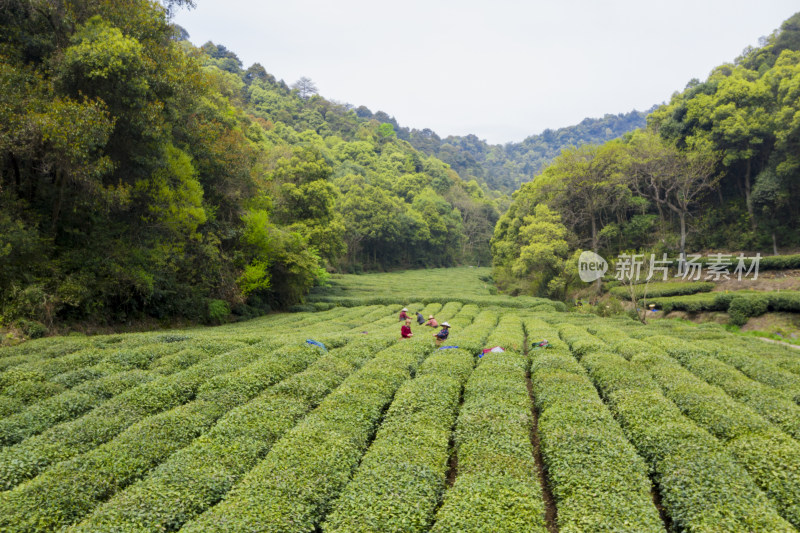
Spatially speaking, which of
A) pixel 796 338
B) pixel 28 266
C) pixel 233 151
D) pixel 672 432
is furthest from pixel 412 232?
pixel 672 432

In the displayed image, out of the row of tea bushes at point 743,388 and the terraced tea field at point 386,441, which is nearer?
the terraced tea field at point 386,441

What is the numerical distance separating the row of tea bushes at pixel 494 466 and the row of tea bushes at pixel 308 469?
2135mm

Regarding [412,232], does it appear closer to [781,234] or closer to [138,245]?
[781,234]

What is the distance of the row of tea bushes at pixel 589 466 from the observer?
6105 mm

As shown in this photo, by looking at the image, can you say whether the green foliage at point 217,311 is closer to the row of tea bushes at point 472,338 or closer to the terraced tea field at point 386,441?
the terraced tea field at point 386,441

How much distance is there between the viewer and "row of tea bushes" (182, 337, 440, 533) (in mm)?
6043

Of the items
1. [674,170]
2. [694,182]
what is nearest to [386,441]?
[674,170]

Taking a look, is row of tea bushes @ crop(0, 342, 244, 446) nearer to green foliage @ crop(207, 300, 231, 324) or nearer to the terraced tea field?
the terraced tea field

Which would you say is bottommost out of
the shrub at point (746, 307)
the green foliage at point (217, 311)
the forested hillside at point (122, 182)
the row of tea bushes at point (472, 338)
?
the green foliage at point (217, 311)

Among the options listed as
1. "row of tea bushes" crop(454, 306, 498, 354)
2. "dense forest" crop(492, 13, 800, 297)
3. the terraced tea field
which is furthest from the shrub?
"row of tea bushes" crop(454, 306, 498, 354)

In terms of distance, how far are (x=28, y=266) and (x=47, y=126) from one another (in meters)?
5.74

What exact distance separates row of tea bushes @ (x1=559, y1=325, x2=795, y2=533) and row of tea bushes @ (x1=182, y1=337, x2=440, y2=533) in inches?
238

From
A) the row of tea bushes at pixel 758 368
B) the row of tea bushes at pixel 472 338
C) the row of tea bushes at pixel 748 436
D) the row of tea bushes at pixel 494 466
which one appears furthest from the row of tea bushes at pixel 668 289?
the row of tea bushes at pixel 494 466

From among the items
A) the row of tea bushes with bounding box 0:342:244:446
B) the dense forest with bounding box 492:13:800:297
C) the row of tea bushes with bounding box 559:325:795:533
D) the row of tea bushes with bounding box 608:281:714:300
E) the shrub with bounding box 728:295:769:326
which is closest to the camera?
the row of tea bushes with bounding box 559:325:795:533
